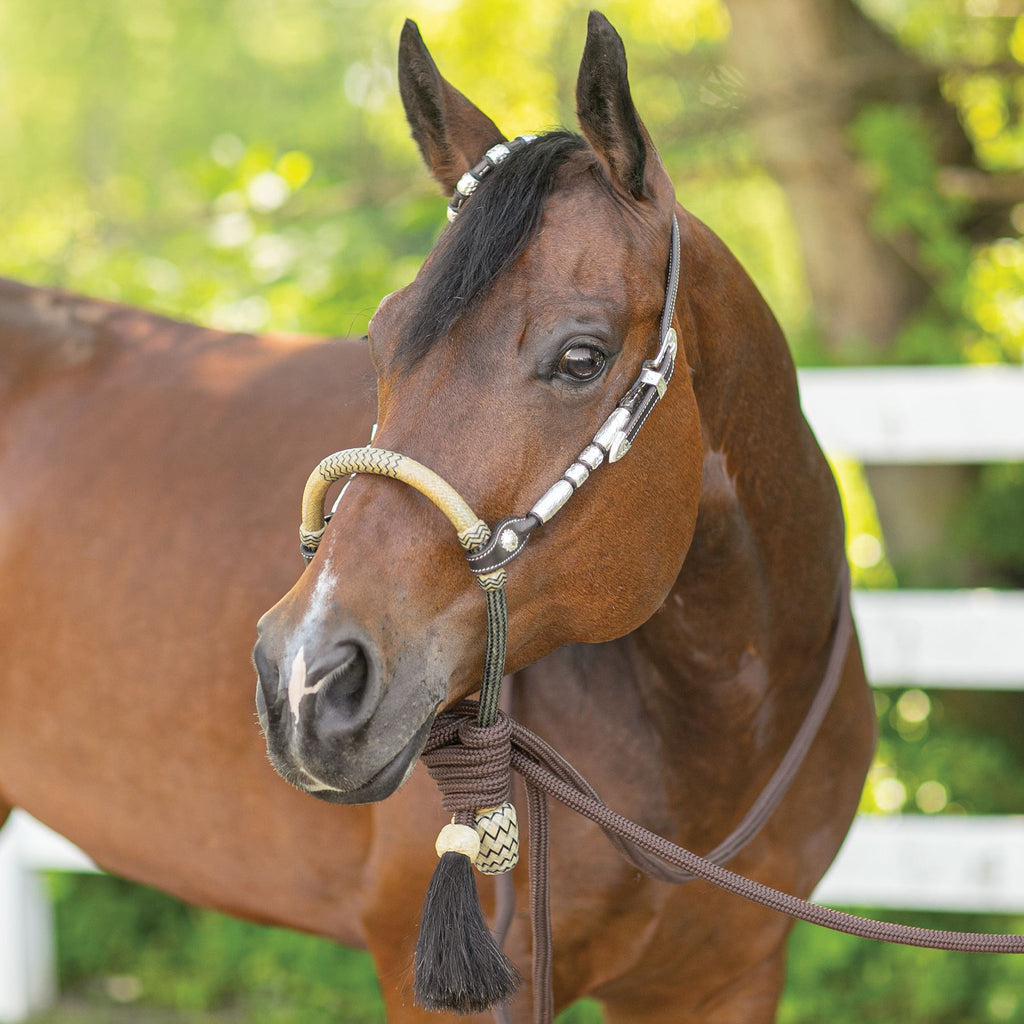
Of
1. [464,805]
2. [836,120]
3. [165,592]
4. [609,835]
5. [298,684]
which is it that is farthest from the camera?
[836,120]

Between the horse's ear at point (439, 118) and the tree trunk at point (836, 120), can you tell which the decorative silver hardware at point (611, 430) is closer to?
the horse's ear at point (439, 118)

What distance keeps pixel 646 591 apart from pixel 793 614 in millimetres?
432

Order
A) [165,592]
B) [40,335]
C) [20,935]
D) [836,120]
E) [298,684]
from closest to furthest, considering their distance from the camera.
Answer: [298,684], [165,592], [40,335], [20,935], [836,120]

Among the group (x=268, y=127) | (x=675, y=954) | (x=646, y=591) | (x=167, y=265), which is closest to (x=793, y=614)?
(x=646, y=591)

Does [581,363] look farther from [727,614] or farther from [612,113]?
[727,614]

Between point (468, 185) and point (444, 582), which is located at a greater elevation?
point (468, 185)

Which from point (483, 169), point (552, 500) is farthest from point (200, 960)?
point (483, 169)

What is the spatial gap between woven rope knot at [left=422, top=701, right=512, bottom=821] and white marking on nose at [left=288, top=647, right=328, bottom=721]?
0.26 meters

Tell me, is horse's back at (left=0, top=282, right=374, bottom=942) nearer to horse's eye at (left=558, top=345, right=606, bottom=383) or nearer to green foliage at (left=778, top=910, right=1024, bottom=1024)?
horse's eye at (left=558, top=345, right=606, bottom=383)

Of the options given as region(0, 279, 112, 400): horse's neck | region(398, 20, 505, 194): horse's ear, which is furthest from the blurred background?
region(398, 20, 505, 194): horse's ear

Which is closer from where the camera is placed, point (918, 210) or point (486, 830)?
point (486, 830)

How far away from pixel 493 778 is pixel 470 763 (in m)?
0.04

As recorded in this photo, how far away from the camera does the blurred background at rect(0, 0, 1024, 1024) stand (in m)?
3.57

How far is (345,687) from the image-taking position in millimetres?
1224
